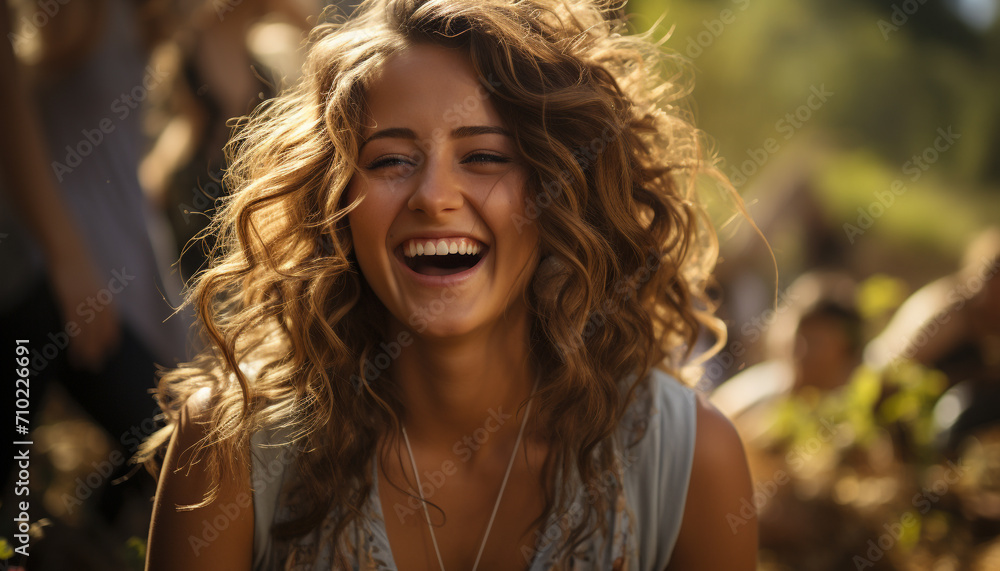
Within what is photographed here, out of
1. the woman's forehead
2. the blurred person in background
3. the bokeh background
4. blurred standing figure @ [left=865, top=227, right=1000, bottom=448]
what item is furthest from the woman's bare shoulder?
blurred standing figure @ [left=865, top=227, right=1000, bottom=448]

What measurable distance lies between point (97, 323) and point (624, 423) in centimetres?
153

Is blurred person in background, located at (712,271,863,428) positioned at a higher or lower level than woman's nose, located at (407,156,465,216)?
lower

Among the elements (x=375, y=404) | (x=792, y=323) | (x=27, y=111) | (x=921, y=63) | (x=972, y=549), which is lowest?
(x=972, y=549)

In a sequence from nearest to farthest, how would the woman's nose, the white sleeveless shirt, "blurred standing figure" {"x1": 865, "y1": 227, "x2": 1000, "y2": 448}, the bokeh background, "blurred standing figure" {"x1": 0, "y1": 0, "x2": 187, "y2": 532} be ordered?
the woman's nose → the white sleeveless shirt → "blurred standing figure" {"x1": 0, "y1": 0, "x2": 187, "y2": 532} → the bokeh background → "blurred standing figure" {"x1": 865, "y1": 227, "x2": 1000, "y2": 448}

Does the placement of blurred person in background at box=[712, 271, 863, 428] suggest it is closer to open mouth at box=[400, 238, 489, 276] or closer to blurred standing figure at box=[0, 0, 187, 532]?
open mouth at box=[400, 238, 489, 276]

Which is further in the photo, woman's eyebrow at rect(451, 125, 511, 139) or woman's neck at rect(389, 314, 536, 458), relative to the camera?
woman's neck at rect(389, 314, 536, 458)

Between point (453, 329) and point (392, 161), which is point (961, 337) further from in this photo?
point (392, 161)

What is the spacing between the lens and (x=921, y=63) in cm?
334

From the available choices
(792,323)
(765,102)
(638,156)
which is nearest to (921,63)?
(765,102)

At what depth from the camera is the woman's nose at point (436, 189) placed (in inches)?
52.1

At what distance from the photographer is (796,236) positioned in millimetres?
4195

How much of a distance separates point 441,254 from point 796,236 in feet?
11.2

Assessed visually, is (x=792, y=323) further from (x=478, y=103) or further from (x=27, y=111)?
(x=27, y=111)

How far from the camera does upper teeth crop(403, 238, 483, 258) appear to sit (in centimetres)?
137
